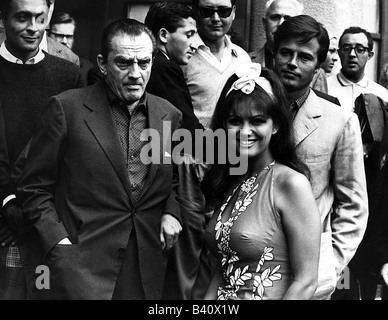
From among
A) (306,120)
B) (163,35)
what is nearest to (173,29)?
(163,35)

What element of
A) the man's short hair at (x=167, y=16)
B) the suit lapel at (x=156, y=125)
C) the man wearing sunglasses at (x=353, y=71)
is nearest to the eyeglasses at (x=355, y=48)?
the man wearing sunglasses at (x=353, y=71)

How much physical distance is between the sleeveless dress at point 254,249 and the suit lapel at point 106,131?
0.71 metres

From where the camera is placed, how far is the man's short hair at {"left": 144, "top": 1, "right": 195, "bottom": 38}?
195 inches

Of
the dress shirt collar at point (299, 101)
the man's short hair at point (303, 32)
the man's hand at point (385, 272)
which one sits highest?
the man's short hair at point (303, 32)

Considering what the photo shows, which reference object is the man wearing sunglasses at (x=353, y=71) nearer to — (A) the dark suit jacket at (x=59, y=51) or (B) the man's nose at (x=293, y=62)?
(B) the man's nose at (x=293, y=62)

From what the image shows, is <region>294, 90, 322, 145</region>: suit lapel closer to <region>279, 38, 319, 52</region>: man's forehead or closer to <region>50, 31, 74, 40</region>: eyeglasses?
<region>279, 38, 319, 52</region>: man's forehead

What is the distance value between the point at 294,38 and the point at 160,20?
3.08 feet

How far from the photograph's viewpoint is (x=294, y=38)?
4352 mm

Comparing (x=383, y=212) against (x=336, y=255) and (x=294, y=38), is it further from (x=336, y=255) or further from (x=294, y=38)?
(x=294, y=38)

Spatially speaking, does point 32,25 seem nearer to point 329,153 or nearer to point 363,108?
point 329,153

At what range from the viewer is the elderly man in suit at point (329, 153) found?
421cm

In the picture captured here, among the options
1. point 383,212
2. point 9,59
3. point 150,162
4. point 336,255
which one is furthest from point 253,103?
point 383,212

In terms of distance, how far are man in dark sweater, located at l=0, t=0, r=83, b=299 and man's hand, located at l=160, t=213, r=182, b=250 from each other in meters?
0.66

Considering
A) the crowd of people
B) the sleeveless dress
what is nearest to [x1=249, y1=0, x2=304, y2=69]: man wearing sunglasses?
the crowd of people
